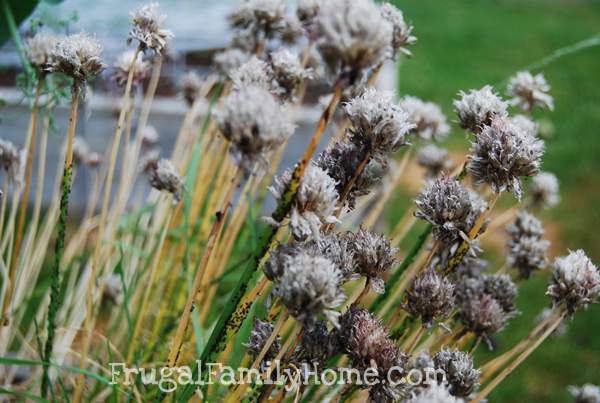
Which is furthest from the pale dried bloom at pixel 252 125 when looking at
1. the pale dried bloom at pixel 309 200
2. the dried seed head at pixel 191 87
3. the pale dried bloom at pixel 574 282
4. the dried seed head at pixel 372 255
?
the dried seed head at pixel 191 87

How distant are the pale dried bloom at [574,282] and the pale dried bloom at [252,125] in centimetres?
41

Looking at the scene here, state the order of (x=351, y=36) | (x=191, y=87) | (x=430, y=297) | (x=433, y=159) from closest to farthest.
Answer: (x=351, y=36), (x=430, y=297), (x=433, y=159), (x=191, y=87)

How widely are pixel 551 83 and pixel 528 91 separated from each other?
360 cm

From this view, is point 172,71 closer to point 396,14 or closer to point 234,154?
point 396,14

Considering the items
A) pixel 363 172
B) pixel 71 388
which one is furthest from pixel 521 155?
pixel 71 388

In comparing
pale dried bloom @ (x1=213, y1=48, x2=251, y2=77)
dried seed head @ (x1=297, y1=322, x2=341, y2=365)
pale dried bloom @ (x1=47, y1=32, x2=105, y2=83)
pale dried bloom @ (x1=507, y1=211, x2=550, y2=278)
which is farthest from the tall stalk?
pale dried bloom @ (x1=507, y1=211, x2=550, y2=278)

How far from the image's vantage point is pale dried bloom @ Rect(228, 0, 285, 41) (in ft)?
3.17

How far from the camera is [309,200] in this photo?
1.69 feet

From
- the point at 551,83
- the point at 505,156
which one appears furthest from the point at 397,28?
the point at 551,83

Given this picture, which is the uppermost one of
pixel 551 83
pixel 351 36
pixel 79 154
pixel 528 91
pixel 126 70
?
pixel 551 83

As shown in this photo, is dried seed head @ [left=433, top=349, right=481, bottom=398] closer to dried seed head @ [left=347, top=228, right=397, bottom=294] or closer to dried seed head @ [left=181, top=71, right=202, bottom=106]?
dried seed head @ [left=347, top=228, right=397, bottom=294]

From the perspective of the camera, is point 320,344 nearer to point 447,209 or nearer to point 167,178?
point 447,209

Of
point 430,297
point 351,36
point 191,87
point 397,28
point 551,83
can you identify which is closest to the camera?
point 351,36

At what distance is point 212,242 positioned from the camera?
0.54 meters
